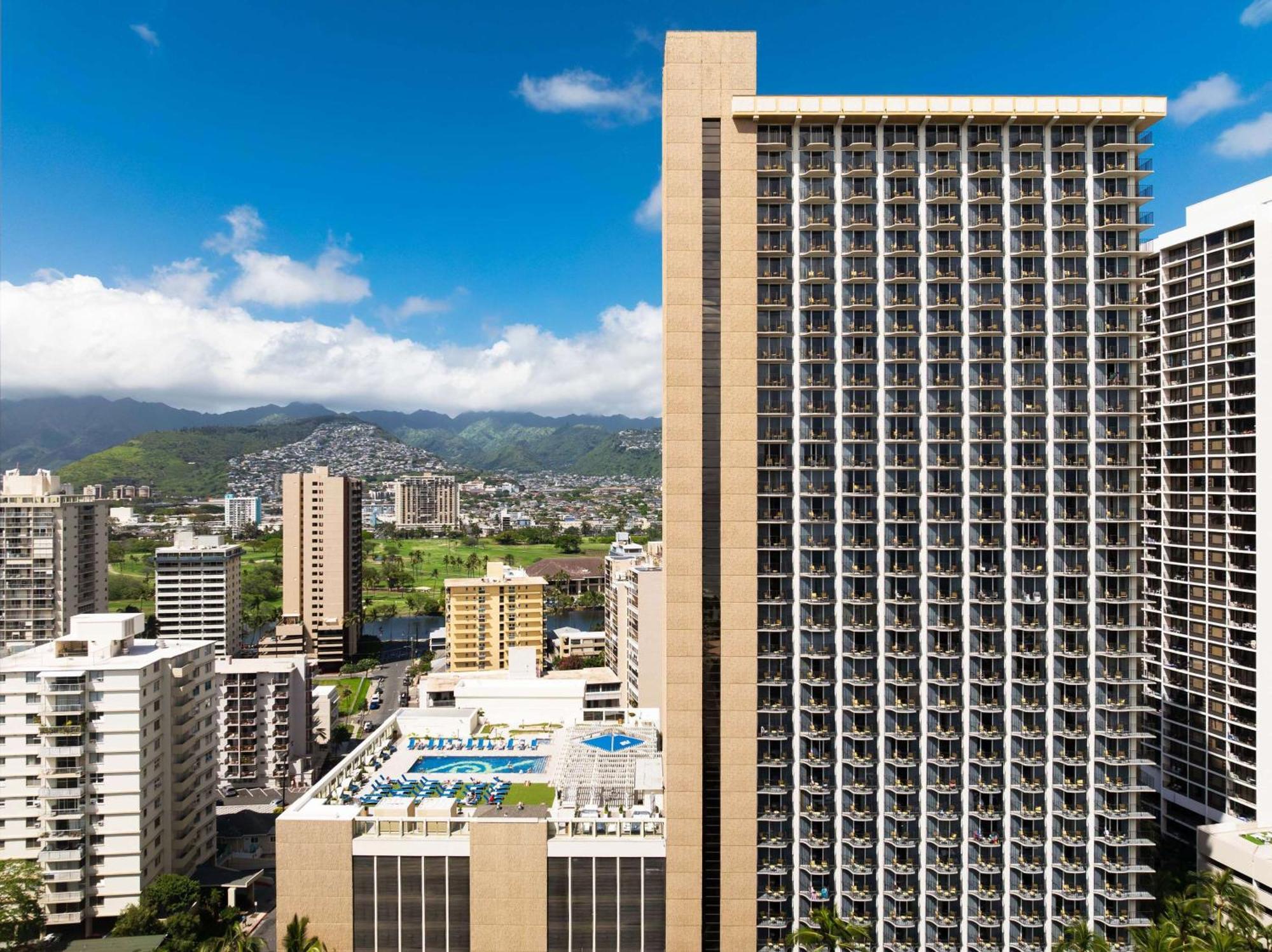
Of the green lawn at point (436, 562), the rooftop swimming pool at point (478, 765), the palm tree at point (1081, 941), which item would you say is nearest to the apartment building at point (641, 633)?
the rooftop swimming pool at point (478, 765)

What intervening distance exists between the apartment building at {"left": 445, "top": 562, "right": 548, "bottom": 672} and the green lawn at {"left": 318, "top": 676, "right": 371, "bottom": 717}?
11.9 m

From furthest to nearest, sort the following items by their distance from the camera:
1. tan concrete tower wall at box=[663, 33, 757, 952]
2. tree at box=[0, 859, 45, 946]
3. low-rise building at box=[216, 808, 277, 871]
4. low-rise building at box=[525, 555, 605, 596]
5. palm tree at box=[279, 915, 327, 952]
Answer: low-rise building at box=[525, 555, 605, 596], low-rise building at box=[216, 808, 277, 871], tree at box=[0, 859, 45, 946], tan concrete tower wall at box=[663, 33, 757, 952], palm tree at box=[279, 915, 327, 952]

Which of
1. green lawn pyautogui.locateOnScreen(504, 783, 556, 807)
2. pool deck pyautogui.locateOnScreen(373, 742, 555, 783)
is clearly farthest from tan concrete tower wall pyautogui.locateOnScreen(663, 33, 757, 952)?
pool deck pyautogui.locateOnScreen(373, 742, 555, 783)

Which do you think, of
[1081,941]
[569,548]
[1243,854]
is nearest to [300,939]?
[1081,941]

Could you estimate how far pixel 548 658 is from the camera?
3910 inches

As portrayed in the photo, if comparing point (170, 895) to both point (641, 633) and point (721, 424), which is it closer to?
point (721, 424)

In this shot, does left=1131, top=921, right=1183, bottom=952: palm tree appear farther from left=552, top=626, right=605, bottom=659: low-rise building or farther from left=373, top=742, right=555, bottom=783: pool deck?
left=552, top=626, right=605, bottom=659: low-rise building

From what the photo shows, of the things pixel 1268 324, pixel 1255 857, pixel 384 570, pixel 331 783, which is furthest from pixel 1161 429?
pixel 384 570

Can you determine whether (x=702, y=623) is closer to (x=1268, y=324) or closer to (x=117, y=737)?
(x=117, y=737)

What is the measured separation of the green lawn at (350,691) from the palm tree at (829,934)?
64.8 metres

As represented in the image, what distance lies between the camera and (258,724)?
5947 cm

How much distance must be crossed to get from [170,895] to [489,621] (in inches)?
2040

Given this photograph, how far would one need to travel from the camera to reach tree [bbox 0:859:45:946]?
108ft

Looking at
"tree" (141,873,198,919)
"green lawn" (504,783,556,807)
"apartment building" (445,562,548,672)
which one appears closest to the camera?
"green lawn" (504,783,556,807)
